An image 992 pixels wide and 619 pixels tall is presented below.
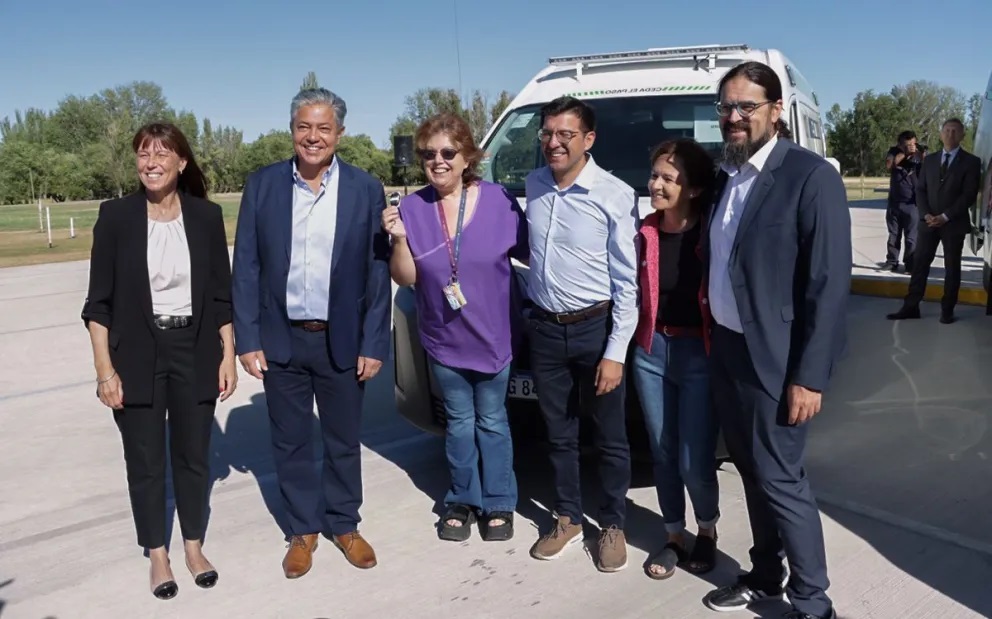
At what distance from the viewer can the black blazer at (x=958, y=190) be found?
8750 millimetres

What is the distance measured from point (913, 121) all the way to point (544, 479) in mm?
67913

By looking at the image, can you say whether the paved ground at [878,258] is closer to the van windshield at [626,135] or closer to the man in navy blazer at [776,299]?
the van windshield at [626,135]

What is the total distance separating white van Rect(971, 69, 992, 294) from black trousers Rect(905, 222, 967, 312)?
9.6 inches

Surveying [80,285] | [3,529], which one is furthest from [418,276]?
[80,285]

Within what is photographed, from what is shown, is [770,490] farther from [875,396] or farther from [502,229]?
[875,396]

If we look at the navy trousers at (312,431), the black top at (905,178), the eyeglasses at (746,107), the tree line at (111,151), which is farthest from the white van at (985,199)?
the tree line at (111,151)

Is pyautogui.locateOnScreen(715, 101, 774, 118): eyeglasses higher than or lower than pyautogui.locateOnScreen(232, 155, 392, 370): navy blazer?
higher

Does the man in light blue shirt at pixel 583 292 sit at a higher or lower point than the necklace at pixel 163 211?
lower

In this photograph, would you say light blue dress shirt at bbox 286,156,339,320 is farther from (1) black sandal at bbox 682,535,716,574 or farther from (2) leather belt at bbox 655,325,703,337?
(1) black sandal at bbox 682,535,716,574

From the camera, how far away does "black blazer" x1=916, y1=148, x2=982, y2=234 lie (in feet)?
28.7

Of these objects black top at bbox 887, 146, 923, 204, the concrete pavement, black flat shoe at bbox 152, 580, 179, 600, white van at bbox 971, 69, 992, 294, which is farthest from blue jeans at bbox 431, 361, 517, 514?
black top at bbox 887, 146, 923, 204

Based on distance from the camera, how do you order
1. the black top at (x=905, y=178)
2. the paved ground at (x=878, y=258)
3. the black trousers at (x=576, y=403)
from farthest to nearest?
the black top at (x=905, y=178) → the paved ground at (x=878, y=258) → the black trousers at (x=576, y=403)

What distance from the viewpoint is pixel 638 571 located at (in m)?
3.70

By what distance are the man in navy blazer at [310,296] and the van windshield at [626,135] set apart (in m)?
1.79
